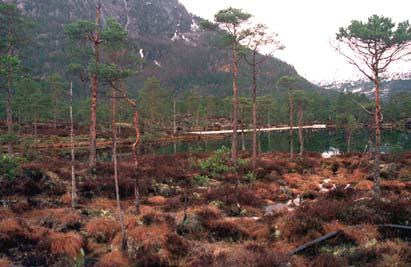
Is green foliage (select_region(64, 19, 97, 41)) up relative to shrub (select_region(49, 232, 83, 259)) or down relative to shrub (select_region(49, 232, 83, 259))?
up

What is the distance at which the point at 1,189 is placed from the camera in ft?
58.9

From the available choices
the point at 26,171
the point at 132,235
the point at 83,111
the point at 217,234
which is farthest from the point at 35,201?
the point at 83,111

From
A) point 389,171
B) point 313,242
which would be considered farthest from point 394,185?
point 313,242

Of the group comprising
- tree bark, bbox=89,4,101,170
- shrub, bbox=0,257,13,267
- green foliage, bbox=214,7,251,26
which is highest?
green foliage, bbox=214,7,251,26

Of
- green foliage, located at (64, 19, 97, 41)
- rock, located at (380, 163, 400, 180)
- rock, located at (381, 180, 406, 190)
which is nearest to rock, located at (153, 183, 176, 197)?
green foliage, located at (64, 19, 97, 41)

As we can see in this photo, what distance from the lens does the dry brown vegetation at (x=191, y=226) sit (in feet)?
34.0

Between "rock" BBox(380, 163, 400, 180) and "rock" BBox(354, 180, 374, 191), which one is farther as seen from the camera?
"rock" BBox(380, 163, 400, 180)

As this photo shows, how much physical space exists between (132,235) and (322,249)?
6094 millimetres

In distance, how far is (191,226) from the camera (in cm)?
1363

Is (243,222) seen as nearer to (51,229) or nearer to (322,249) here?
(322,249)

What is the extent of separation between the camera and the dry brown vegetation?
34.0 ft

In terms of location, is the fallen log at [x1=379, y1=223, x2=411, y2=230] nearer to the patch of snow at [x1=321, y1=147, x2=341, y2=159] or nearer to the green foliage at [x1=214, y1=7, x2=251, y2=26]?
the green foliage at [x1=214, y1=7, x2=251, y2=26]

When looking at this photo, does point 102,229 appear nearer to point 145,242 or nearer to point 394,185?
point 145,242

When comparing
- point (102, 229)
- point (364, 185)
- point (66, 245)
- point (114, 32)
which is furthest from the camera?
point (364, 185)
